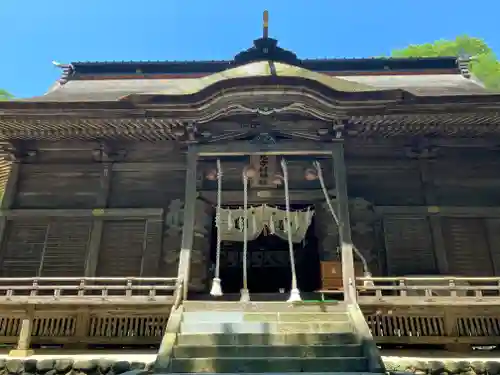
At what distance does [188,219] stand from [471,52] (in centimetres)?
2804

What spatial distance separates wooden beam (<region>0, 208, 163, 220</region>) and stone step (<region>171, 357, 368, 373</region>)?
17.4ft

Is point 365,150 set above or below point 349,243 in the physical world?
above

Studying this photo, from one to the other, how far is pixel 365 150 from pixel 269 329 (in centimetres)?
619

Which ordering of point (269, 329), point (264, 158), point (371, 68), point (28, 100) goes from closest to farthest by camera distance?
1. point (269, 329)
2. point (28, 100)
3. point (264, 158)
4. point (371, 68)

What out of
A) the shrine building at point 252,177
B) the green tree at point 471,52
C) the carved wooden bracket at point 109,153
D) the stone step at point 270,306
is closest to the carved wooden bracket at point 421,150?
the shrine building at point 252,177

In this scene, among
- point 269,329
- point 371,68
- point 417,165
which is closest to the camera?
point 269,329

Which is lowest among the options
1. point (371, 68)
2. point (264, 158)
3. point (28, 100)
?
point (264, 158)

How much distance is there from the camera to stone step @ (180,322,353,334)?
22.9 ft

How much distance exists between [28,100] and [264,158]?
5607mm

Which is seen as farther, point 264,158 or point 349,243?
point 264,158

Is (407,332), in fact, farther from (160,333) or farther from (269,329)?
(160,333)

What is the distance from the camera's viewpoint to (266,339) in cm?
667

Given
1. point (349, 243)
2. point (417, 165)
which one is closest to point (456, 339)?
point (349, 243)

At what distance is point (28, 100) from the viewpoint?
9.80m
